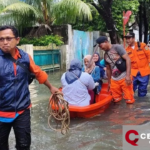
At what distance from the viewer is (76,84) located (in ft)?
17.6

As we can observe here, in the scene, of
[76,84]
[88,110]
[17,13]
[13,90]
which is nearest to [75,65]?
[76,84]

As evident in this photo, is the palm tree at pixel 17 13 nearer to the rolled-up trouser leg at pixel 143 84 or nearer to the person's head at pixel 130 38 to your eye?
the person's head at pixel 130 38

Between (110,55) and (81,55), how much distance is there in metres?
9.91

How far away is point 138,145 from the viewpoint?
13.8ft

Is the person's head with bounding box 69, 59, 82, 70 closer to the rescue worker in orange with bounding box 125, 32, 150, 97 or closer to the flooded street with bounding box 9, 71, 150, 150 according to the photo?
the flooded street with bounding box 9, 71, 150, 150

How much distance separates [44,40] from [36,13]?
53.4 inches

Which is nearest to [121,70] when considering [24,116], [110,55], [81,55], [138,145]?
[110,55]

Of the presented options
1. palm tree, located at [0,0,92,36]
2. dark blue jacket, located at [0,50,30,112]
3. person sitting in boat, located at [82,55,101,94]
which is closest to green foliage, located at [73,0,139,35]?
palm tree, located at [0,0,92,36]

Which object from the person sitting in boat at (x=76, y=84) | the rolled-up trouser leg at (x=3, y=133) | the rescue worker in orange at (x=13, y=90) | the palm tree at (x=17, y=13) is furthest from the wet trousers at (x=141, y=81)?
the palm tree at (x=17, y=13)

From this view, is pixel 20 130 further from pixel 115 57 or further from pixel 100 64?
pixel 100 64

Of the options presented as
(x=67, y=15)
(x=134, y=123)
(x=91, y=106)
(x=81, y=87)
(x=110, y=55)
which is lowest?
(x=134, y=123)

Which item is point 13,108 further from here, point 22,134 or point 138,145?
point 138,145

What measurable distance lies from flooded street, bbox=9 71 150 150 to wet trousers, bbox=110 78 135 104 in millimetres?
193

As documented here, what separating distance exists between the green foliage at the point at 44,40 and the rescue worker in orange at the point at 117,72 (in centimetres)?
776
